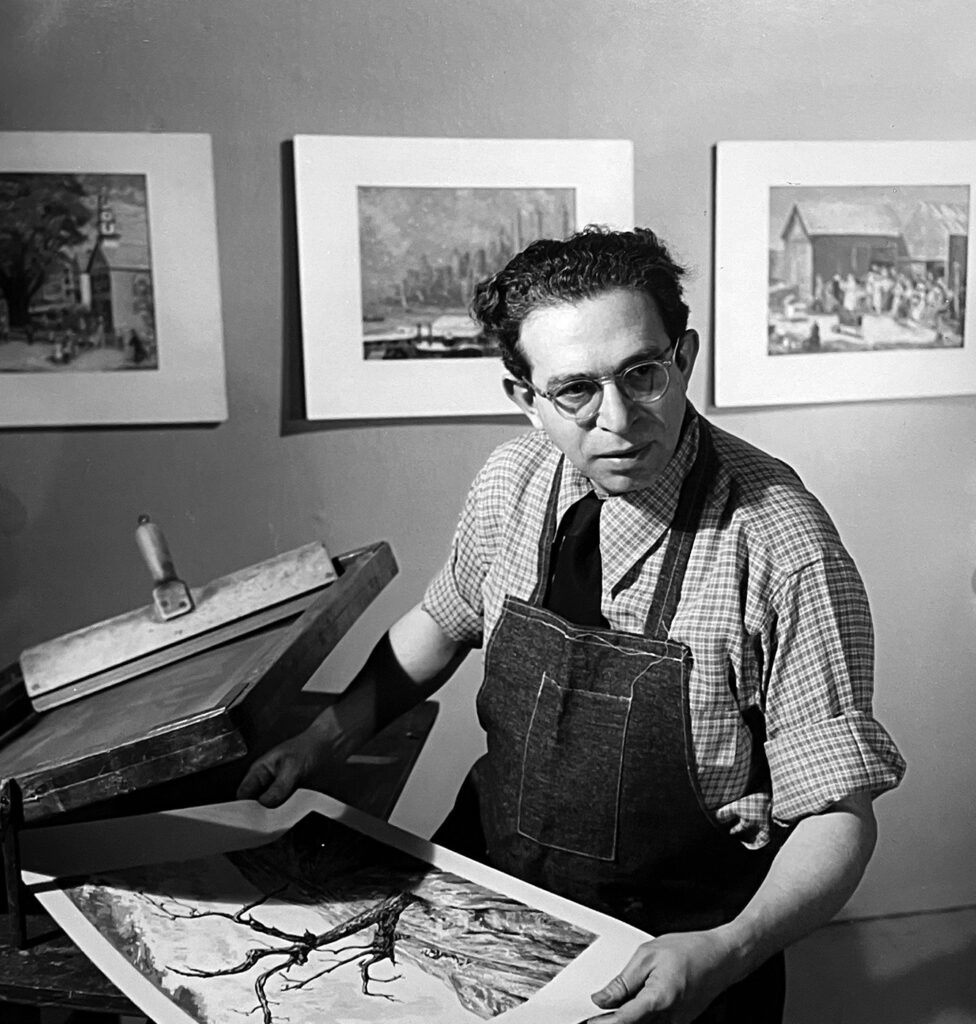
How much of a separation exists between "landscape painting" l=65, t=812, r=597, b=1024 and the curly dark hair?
0.59 metres

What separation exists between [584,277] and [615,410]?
5.8 inches

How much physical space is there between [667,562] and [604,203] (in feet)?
2.77

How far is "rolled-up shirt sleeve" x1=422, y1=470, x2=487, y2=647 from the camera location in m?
1.56

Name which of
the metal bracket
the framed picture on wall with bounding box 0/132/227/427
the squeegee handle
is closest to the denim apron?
the squeegee handle

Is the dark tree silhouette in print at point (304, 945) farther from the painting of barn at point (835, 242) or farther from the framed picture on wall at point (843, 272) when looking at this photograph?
the painting of barn at point (835, 242)

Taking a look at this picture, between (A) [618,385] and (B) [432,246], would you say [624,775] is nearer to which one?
(A) [618,385]

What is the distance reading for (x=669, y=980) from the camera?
103 centimetres

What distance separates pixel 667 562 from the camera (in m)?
1.34

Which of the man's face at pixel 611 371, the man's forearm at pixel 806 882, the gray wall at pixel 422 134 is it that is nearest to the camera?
the man's forearm at pixel 806 882

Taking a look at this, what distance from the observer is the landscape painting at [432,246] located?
1.93 meters

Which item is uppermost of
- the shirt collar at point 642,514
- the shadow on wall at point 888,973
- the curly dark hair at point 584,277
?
the curly dark hair at point 584,277

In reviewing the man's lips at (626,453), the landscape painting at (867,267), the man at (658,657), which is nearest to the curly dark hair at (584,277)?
the man at (658,657)

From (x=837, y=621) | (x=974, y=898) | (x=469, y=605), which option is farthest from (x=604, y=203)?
(x=974, y=898)

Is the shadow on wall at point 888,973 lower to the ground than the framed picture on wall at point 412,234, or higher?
lower
